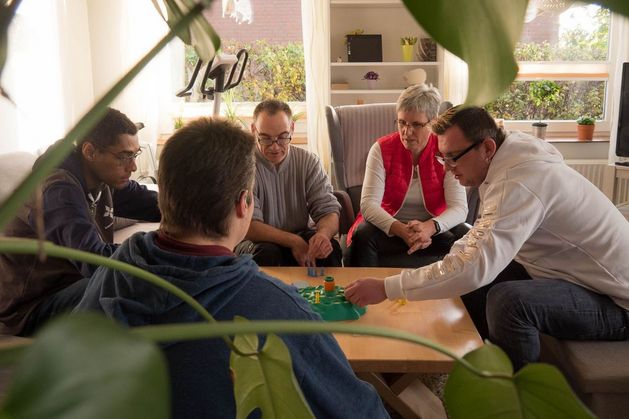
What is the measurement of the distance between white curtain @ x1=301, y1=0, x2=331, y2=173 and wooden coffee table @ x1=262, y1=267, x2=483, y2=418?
2.67m

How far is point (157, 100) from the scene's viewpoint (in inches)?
198

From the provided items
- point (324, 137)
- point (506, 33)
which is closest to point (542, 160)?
point (506, 33)

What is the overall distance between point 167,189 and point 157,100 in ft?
13.1

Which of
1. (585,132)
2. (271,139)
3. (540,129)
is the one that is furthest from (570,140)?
(271,139)

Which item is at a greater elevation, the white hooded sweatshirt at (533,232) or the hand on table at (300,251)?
the white hooded sweatshirt at (533,232)

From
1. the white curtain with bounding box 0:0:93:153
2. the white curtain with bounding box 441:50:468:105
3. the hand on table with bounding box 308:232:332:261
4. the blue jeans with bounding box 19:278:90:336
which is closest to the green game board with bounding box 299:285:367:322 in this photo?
the hand on table with bounding box 308:232:332:261

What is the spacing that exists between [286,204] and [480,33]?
2.73 m

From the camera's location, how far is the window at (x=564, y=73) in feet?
16.9

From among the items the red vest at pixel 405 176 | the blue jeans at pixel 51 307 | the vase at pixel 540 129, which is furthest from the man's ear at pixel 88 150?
the vase at pixel 540 129

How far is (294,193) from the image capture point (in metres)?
2.98

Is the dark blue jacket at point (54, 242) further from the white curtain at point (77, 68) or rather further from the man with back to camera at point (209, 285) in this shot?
the white curtain at point (77, 68)

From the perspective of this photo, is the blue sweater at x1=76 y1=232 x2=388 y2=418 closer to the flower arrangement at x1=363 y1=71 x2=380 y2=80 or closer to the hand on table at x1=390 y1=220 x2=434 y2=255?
the hand on table at x1=390 y1=220 x2=434 y2=255

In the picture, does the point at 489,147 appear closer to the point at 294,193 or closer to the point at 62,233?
the point at 294,193

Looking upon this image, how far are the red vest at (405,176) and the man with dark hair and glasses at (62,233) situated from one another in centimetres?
135
